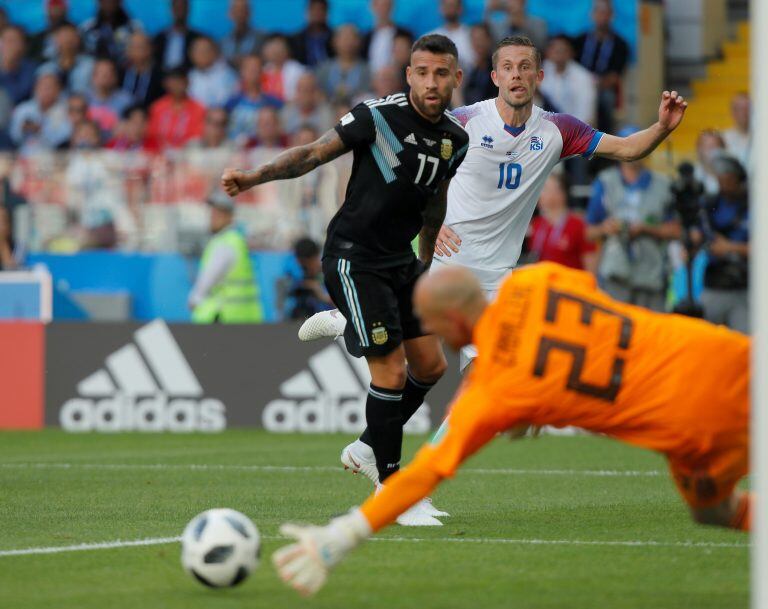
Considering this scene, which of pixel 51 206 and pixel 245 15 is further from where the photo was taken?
pixel 245 15

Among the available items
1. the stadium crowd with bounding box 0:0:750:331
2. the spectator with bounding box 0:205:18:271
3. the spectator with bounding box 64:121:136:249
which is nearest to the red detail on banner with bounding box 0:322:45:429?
the spectator with bounding box 0:205:18:271

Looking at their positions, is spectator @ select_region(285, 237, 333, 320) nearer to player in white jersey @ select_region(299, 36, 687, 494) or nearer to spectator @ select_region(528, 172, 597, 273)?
spectator @ select_region(528, 172, 597, 273)

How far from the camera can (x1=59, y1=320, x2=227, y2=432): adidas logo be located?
15.4 m

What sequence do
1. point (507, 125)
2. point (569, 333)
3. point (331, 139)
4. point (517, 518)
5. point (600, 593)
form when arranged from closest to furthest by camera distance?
point (569, 333)
point (600, 593)
point (331, 139)
point (517, 518)
point (507, 125)

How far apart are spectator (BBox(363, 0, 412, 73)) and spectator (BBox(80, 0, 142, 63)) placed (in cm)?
358

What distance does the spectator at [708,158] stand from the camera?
1633 centimetres

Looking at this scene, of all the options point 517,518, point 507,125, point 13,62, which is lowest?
point 517,518

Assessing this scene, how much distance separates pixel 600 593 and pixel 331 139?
9.48 ft

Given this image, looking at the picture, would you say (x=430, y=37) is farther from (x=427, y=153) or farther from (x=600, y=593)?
(x=600, y=593)

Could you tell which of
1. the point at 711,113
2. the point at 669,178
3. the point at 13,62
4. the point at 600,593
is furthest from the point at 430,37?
the point at 13,62

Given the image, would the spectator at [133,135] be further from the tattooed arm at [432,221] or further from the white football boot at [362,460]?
the white football boot at [362,460]

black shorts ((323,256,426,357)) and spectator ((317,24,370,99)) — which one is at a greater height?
spectator ((317,24,370,99))

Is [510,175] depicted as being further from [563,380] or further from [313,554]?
[313,554]

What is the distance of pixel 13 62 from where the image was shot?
21.7 meters
